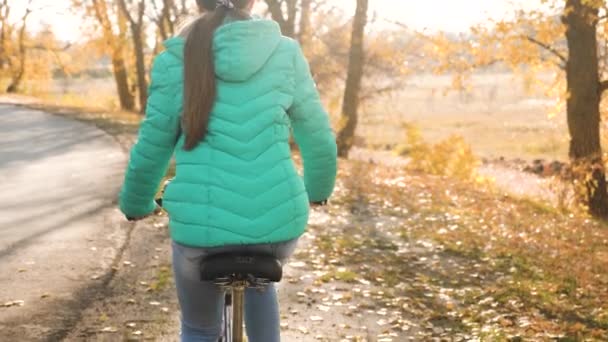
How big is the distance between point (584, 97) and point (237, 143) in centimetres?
1278

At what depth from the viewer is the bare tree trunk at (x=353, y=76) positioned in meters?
21.6

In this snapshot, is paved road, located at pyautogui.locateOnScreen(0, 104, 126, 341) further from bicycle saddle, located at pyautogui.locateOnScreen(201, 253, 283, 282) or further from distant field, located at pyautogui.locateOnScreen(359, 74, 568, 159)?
distant field, located at pyautogui.locateOnScreen(359, 74, 568, 159)

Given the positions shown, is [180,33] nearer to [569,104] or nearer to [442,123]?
[569,104]

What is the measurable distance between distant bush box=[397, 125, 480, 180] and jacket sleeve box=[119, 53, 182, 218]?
1853 centimetres

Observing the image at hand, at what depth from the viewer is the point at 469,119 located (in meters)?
84.8

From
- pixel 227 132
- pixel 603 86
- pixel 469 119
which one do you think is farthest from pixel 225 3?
pixel 469 119

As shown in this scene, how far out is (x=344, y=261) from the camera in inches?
350

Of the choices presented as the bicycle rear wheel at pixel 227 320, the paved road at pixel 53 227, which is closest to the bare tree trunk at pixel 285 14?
the paved road at pixel 53 227

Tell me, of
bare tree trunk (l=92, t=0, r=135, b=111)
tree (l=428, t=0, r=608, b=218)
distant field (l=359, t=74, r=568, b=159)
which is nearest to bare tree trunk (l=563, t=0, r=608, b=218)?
tree (l=428, t=0, r=608, b=218)

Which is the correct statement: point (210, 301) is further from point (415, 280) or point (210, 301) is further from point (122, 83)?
point (122, 83)

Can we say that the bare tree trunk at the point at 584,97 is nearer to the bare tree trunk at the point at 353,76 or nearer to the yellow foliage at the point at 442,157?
the yellow foliage at the point at 442,157

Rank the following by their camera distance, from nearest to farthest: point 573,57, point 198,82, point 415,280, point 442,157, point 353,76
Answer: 1. point 198,82
2. point 415,280
3. point 573,57
4. point 442,157
5. point 353,76

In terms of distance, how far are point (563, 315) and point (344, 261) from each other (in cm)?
257

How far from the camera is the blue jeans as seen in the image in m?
2.82
